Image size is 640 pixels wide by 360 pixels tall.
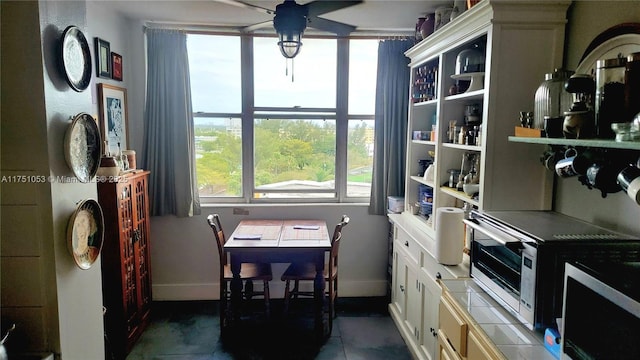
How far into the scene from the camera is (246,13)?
3.37 metres

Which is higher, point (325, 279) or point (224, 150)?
point (224, 150)

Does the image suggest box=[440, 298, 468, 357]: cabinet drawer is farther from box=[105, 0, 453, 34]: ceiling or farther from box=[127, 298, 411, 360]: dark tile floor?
box=[105, 0, 453, 34]: ceiling

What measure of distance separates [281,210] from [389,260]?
3.81ft

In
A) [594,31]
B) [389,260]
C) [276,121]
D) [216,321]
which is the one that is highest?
[594,31]

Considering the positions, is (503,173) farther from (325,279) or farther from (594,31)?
(325,279)

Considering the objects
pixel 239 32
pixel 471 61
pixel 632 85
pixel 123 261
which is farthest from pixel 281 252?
pixel 632 85

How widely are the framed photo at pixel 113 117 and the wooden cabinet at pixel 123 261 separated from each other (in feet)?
1.11

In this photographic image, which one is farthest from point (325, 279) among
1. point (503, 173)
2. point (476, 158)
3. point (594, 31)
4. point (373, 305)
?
point (594, 31)

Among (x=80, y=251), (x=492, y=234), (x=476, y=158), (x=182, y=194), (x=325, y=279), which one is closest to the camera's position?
(x=492, y=234)

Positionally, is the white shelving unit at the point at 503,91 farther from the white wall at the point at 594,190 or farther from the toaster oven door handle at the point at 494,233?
the toaster oven door handle at the point at 494,233

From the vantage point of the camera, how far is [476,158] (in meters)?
2.61

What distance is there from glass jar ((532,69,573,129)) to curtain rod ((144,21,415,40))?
2.22 m

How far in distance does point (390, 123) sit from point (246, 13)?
161cm

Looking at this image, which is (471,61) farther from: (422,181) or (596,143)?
(596,143)
